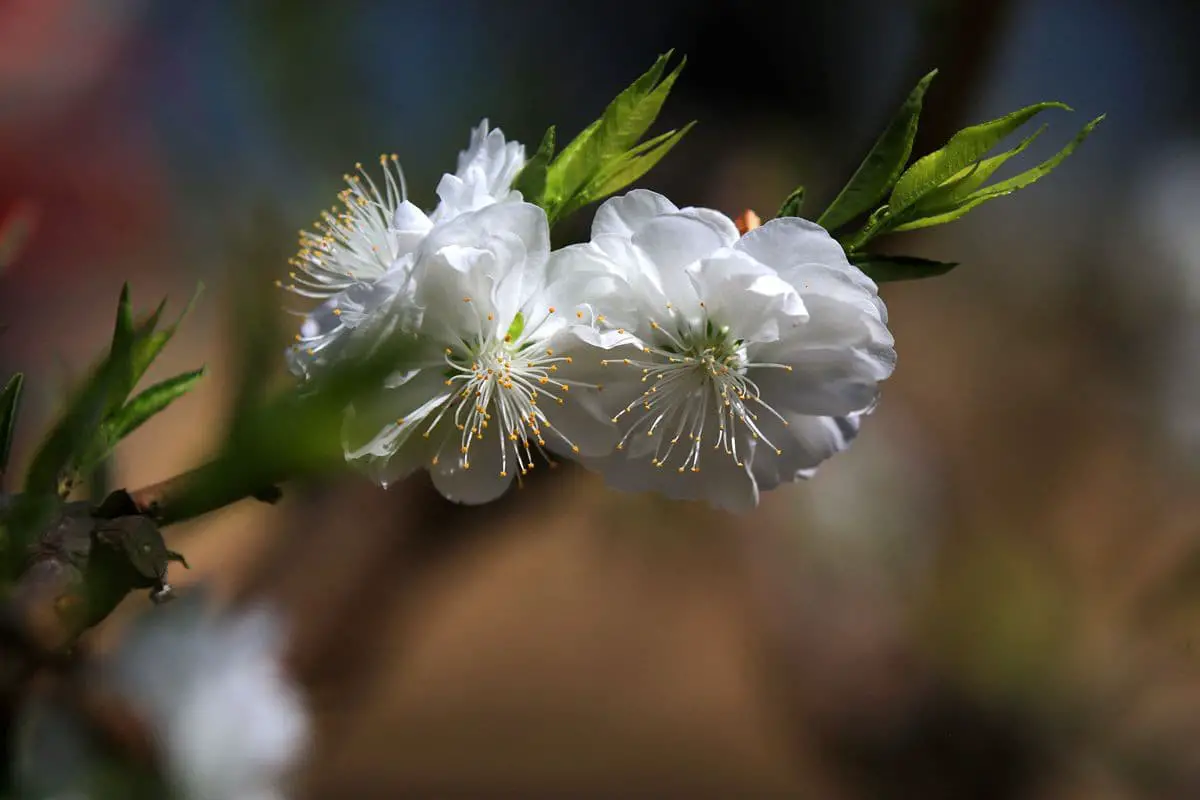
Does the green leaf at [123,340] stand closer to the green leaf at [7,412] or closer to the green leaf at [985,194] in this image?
the green leaf at [7,412]

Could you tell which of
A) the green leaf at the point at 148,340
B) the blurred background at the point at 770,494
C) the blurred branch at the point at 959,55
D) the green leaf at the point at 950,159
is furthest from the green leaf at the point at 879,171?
the blurred background at the point at 770,494

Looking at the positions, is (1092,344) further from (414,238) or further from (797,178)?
(414,238)

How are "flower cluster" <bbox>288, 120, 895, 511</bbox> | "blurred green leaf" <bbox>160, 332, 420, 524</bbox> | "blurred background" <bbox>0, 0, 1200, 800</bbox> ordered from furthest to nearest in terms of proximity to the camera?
"blurred background" <bbox>0, 0, 1200, 800</bbox>, "flower cluster" <bbox>288, 120, 895, 511</bbox>, "blurred green leaf" <bbox>160, 332, 420, 524</bbox>

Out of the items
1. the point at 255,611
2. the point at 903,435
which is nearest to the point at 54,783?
the point at 255,611

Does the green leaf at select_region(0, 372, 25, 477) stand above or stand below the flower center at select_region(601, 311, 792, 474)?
above

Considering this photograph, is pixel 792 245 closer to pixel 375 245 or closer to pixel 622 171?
pixel 622 171

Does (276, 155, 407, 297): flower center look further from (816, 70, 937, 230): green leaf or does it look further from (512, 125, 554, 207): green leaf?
(816, 70, 937, 230): green leaf

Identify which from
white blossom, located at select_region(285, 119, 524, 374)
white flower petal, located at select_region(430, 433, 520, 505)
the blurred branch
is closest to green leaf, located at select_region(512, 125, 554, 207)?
white blossom, located at select_region(285, 119, 524, 374)
